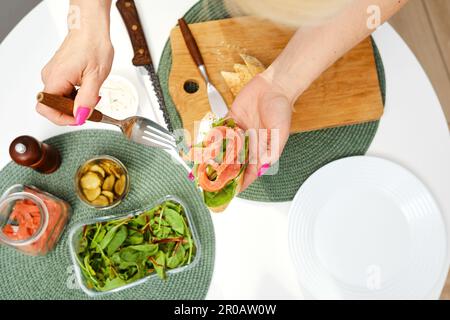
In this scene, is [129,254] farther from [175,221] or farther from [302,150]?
[302,150]

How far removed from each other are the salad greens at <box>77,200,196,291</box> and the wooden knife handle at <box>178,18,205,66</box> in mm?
332

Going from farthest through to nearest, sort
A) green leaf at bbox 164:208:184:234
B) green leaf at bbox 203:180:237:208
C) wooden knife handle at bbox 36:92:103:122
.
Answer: green leaf at bbox 164:208:184:234, green leaf at bbox 203:180:237:208, wooden knife handle at bbox 36:92:103:122

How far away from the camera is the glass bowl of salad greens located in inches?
37.5

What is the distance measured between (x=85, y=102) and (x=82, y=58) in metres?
0.11

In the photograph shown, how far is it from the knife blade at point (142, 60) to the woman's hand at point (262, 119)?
0.56 ft

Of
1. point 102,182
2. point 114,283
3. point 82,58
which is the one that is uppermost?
point 82,58

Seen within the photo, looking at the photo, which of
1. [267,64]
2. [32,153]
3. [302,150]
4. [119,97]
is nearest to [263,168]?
[302,150]

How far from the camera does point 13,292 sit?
1000 mm

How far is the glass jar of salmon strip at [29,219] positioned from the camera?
0.92 m

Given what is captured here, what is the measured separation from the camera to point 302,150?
1.04 meters

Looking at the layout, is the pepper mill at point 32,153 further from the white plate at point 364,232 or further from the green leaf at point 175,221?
the white plate at point 364,232

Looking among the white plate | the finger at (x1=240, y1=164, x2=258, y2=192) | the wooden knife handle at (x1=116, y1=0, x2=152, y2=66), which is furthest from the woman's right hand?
the white plate

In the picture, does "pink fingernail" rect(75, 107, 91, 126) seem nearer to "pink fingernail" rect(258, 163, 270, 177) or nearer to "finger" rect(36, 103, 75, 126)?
"finger" rect(36, 103, 75, 126)
